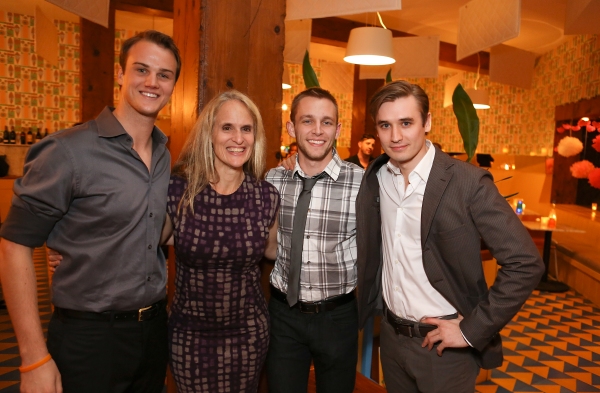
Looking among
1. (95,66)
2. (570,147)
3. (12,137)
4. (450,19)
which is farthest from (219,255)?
(12,137)

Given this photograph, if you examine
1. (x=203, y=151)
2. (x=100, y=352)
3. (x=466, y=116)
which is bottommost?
(x=100, y=352)

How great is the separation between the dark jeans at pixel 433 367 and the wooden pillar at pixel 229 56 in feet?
3.40

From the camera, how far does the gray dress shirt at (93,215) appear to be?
1.37m

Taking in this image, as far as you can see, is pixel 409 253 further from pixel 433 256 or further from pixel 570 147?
pixel 570 147

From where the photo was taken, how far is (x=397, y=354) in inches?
68.9

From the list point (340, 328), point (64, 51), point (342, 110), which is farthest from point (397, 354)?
point (342, 110)

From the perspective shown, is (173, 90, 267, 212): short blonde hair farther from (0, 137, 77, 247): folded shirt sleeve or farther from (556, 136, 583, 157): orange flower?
(556, 136, 583, 157): orange flower

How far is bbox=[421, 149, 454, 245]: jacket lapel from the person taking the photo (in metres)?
1.61

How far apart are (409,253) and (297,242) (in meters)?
0.44

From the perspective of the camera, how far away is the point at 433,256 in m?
1.64

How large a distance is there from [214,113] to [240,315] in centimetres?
75

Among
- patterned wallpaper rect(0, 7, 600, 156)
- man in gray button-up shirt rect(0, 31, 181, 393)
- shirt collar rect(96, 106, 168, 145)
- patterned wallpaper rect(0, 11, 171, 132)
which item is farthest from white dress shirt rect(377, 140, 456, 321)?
patterned wallpaper rect(0, 11, 171, 132)

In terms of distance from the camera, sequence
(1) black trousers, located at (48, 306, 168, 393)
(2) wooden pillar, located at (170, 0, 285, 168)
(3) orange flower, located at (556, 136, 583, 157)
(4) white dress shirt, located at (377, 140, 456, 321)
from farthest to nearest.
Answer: (3) orange flower, located at (556, 136, 583, 157)
(2) wooden pillar, located at (170, 0, 285, 168)
(4) white dress shirt, located at (377, 140, 456, 321)
(1) black trousers, located at (48, 306, 168, 393)

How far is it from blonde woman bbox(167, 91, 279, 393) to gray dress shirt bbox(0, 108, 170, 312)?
13 centimetres
